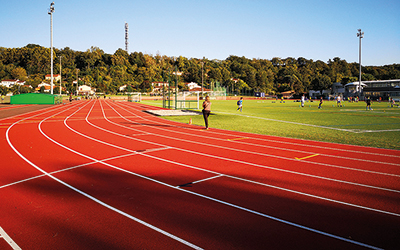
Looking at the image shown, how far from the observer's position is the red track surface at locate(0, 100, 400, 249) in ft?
11.6

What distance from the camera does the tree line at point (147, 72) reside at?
111250mm

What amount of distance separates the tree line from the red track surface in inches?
3594

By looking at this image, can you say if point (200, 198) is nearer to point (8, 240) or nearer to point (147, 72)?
point (8, 240)

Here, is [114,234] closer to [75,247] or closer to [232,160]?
[75,247]

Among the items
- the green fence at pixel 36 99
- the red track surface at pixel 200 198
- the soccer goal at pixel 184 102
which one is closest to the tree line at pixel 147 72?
the green fence at pixel 36 99

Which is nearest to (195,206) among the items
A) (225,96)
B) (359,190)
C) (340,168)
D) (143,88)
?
(359,190)

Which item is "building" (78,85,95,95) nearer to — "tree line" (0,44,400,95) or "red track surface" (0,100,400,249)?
"tree line" (0,44,400,95)

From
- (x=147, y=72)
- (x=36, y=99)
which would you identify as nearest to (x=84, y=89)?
(x=147, y=72)

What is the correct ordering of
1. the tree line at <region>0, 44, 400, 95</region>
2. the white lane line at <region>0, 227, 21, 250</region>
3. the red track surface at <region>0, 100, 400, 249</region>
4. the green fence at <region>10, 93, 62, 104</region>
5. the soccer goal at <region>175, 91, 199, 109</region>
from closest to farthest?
the white lane line at <region>0, 227, 21, 250</region> < the red track surface at <region>0, 100, 400, 249</region> < the soccer goal at <region>175, 91, 199, 109</region> < the green fence at <region>10, 93, 62, 104</region> < the tree line at <region>0, 44, 400, 95</region>

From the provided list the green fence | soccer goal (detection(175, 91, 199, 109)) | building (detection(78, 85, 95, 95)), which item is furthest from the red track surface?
building (detection(78, 85, 95, 95))

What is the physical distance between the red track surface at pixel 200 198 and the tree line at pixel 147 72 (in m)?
91.3

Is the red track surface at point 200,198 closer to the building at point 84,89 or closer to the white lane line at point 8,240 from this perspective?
the white lane line at point 8,240

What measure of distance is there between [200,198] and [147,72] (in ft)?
382

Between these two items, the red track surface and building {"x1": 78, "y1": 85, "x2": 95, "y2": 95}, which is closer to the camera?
the red track surface
